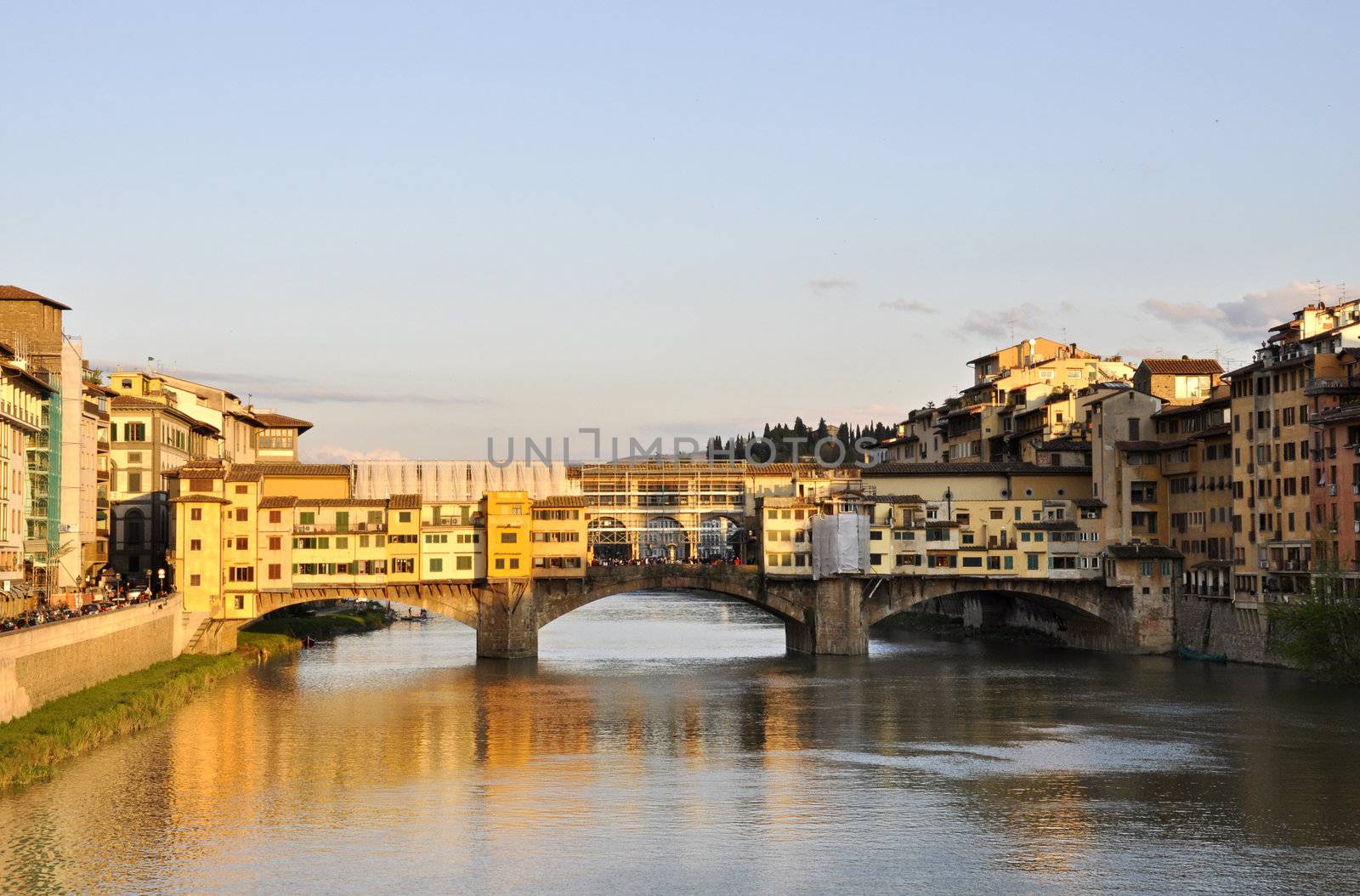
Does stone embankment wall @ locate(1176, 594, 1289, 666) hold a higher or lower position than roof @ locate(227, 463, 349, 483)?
lower

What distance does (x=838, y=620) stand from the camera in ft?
280

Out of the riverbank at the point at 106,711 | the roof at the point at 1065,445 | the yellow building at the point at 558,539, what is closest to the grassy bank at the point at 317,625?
the riverbank at the point at 106,711

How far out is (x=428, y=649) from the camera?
9288 cm

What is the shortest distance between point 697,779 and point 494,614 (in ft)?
126

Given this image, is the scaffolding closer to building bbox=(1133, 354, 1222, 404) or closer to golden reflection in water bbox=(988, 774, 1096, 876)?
building bbox=(1133, 354, 1222, 404)

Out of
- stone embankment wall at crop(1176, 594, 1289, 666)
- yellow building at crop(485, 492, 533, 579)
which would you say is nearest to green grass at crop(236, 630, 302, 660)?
yellow building at crop(485, 492, 533, 579)

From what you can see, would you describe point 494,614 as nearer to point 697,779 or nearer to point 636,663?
point 636,663

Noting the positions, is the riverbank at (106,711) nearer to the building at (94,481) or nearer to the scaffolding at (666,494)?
the building at (94,481)

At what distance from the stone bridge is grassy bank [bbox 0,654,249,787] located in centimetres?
1629

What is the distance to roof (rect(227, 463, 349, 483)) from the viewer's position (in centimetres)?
8181

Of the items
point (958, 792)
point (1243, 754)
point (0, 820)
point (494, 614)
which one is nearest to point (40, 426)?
point (494, 614)

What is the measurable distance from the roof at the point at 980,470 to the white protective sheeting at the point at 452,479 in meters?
19.7

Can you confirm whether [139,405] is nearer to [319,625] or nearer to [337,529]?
[337,529]

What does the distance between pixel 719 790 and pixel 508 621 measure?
39573 millimetres
